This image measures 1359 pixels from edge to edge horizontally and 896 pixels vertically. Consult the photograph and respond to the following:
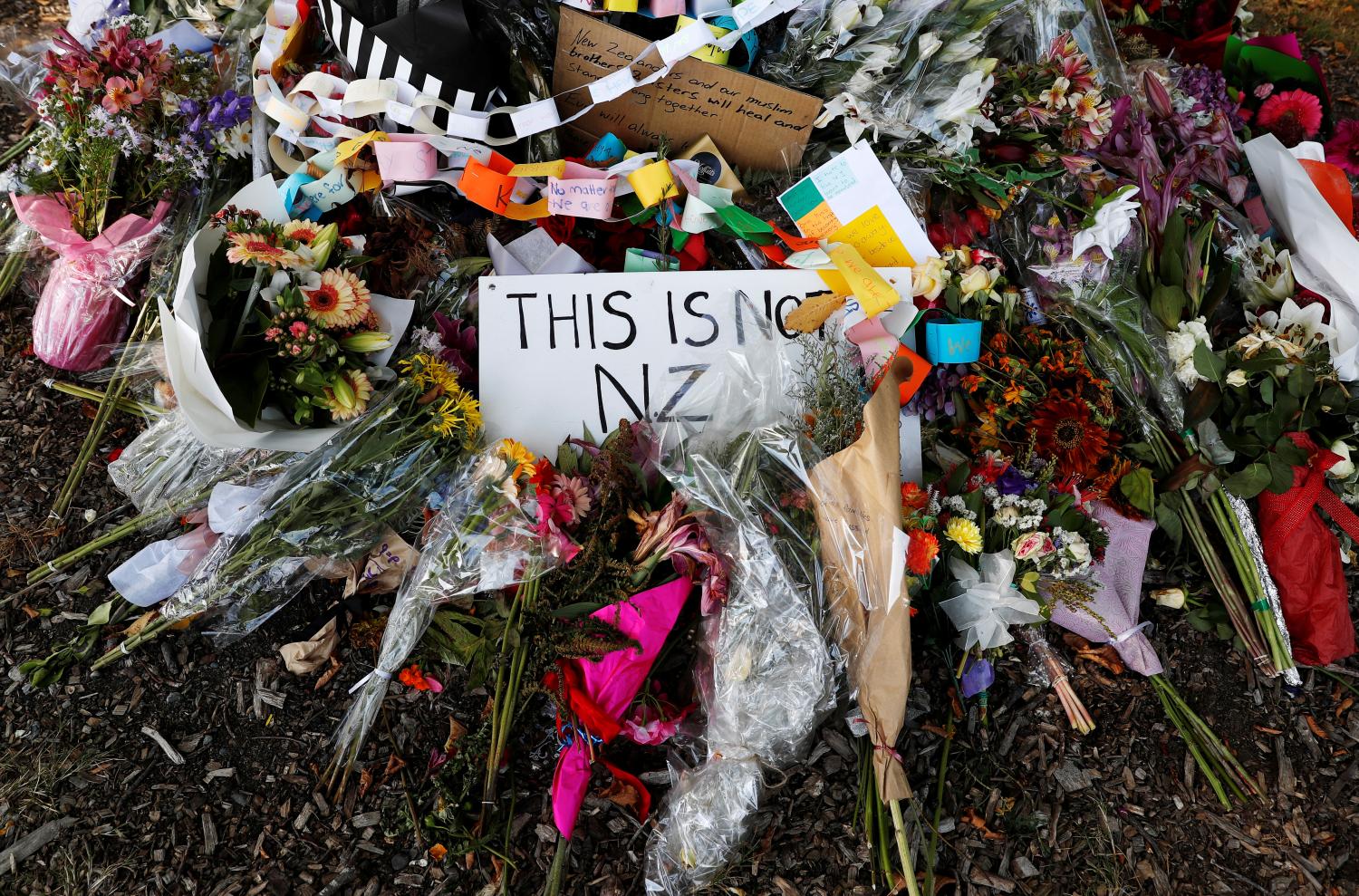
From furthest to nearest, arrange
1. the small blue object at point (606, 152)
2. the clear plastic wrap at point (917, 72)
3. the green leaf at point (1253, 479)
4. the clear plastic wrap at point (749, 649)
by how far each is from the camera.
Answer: the small blue object at point (606, 152) < the clear plastic wrap at point (917, 72) < the green leaf at point (1253, 479) < the clear plastic wrap at point (749, 649)

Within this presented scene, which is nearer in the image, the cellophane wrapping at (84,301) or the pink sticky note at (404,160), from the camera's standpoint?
the pink sticky note at (404,160)

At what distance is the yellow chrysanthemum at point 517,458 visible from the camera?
5.27ft

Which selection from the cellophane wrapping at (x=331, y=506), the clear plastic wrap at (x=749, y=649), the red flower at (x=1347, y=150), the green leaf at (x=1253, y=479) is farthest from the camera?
the red flower at (x=1347, y=150)

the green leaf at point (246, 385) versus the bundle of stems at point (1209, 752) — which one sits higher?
the green leaf at point (246, 385)

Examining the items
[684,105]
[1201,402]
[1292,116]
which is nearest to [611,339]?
[684,105]

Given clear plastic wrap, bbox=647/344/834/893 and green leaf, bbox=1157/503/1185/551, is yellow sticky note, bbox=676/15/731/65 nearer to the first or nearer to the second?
clear plastic wrap, bbox=647/344/834/893

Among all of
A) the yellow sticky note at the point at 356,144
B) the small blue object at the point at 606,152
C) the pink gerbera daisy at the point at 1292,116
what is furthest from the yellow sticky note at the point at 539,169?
the pink gerbera daisy at the point at 1292,116

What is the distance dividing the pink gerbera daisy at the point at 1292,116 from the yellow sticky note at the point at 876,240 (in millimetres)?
1319

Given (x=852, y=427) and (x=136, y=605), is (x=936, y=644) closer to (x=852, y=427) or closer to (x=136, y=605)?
(x=852, y=427)

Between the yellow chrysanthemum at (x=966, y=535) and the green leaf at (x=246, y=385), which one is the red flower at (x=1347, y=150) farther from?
the green leaf at (x=246, y=385)

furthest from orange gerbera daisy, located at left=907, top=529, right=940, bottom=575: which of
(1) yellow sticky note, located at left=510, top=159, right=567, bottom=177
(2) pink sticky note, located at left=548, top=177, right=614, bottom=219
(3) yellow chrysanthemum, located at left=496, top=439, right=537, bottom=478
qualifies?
(1) yellow sticky note, located at left=510, top=159, right=567, bottom=177

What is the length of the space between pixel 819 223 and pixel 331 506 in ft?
4.21

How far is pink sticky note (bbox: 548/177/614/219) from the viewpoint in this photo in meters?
1.98

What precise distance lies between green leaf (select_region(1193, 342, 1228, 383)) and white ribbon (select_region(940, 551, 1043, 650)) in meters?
0.61
